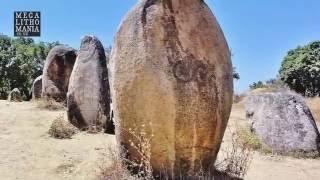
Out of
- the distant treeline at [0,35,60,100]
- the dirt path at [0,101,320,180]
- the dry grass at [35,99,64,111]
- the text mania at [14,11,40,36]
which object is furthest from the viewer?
the distant treeline at [0,35,60,100]

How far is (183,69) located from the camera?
436 cm

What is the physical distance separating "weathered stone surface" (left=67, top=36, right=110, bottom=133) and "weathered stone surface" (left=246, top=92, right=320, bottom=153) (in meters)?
2.38

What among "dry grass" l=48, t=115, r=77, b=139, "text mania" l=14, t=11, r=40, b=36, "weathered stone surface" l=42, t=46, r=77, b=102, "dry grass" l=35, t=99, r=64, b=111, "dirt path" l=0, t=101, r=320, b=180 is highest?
"text mania" l=14, t=11, r=40, b=36

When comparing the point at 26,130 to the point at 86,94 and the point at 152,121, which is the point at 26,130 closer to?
the point at 86,94

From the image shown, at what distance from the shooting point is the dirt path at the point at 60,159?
225 inches

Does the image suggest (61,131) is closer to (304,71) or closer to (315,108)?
(315,108)

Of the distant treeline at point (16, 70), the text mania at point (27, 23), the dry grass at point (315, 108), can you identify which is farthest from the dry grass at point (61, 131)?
the distant treeline at point (16, 70)

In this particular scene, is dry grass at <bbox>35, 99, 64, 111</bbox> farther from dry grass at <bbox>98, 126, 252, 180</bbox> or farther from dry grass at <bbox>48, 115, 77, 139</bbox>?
dry grass at <bbox>98, 126, 252, 180</bbox>

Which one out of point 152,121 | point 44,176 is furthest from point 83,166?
point 152,121

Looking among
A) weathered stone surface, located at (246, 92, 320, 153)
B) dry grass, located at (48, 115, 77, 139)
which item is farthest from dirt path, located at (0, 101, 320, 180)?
weathered stone surface, located at (246, 92, 320, 153)

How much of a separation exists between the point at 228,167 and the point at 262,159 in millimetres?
2747

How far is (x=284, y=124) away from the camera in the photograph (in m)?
7.96

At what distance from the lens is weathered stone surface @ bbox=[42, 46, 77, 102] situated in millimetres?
11750

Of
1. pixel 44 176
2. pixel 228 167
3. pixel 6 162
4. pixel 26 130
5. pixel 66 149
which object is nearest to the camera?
pixel 228 167
